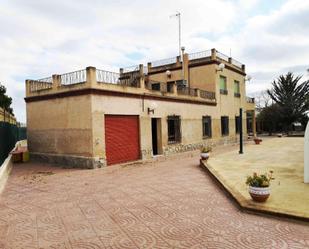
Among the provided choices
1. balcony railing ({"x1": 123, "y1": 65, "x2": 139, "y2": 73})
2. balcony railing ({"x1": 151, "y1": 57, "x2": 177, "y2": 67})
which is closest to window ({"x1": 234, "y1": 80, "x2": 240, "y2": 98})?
balcony railing ({"x1": 151, "y1": 57, "x2": 177, "y2": 67})

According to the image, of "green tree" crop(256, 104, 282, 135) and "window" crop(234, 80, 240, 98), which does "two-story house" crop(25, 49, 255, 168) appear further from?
"green tree" crop(256, 104, 282, 135)

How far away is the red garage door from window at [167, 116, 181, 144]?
11.5ft

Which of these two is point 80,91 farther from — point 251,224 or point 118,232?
point 251,224

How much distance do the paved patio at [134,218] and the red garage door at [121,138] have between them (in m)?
3.83

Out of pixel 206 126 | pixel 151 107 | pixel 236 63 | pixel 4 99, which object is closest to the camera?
pixel 151 107

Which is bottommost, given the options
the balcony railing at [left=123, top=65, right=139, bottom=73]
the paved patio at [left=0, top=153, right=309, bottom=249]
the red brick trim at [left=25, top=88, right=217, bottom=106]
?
the paved patio at [left=0, top=153, right=309, bottom=249]

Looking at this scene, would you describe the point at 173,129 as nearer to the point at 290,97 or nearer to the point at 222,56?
the point at 222,56

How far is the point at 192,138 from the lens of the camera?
20469mm

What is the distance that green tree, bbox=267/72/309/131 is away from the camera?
128 ft

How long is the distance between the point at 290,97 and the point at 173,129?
28.6m

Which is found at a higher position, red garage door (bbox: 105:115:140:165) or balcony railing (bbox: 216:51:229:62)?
balcony railing (bbox: 216:51:229:62)

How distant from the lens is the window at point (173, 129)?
18.3 meters

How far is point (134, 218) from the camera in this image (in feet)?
19.3

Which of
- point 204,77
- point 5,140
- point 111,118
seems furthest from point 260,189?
point 204,77
